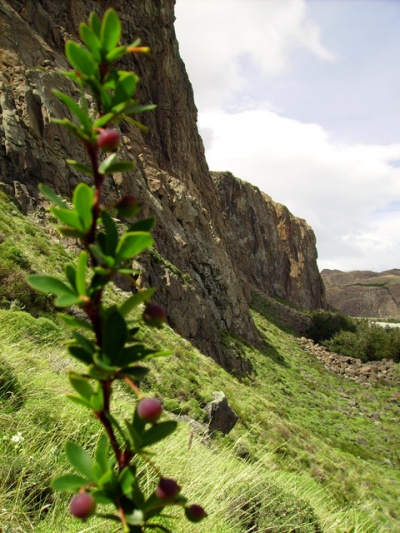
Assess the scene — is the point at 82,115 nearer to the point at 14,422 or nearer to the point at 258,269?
the point at 14,422

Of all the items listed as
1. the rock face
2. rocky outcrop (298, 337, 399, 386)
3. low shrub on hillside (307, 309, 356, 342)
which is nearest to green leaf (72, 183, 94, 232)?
the rock face

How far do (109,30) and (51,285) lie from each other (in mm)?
457

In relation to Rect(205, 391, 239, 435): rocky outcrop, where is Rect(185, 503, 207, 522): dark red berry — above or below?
above

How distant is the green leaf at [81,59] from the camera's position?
0.67 meters

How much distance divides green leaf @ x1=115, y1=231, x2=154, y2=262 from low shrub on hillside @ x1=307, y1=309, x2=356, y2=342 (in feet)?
139

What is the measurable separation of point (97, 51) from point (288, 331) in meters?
41.1

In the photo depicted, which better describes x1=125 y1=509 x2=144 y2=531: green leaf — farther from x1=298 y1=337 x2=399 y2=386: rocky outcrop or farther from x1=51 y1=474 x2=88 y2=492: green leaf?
x1=298 y1=337 x2=399 y2=386: rocky outcrop

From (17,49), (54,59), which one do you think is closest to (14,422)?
(17,49)

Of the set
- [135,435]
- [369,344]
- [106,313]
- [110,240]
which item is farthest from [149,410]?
[369,344]

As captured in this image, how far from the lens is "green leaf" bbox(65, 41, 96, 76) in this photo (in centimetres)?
67

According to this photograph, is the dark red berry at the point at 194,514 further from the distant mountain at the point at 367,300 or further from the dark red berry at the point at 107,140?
the distant mountain at the point at 367,300

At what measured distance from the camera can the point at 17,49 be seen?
15516mm

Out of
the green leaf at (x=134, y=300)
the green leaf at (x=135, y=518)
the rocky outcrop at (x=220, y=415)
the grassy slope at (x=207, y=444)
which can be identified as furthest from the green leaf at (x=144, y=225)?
the rocky outcrop at (x=220, y=415)

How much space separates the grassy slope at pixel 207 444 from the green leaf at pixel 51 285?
1.34 metres
